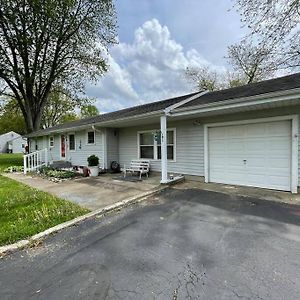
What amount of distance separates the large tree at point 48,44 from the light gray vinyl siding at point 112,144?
12455mm

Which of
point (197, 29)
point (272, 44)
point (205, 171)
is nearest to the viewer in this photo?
point (205, 171)

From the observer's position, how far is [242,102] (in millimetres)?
6191

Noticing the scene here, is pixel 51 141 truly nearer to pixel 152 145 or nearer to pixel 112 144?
pixel 112 144

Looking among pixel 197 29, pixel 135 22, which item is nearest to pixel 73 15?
pixel 135 22

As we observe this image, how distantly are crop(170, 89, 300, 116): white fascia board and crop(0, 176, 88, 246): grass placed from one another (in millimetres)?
4545

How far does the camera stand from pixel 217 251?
11.1 feet

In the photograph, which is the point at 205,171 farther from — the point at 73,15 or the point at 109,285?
the point at 73,15

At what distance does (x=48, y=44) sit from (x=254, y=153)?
20.9 meters

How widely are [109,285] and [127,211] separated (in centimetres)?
280

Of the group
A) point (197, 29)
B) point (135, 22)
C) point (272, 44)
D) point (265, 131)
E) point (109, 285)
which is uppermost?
point (135, 22)

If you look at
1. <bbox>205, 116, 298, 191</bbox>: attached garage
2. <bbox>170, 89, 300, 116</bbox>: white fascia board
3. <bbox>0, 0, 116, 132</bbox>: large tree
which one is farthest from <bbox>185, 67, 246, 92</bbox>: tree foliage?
<bbox>170, 89, 300, 116</bbox>: white fascia board

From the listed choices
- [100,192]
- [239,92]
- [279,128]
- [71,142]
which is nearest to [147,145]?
[100,192]

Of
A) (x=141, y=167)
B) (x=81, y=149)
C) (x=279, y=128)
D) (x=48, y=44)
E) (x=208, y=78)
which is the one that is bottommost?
(x=141, y=167)

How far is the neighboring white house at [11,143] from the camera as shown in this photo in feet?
182
